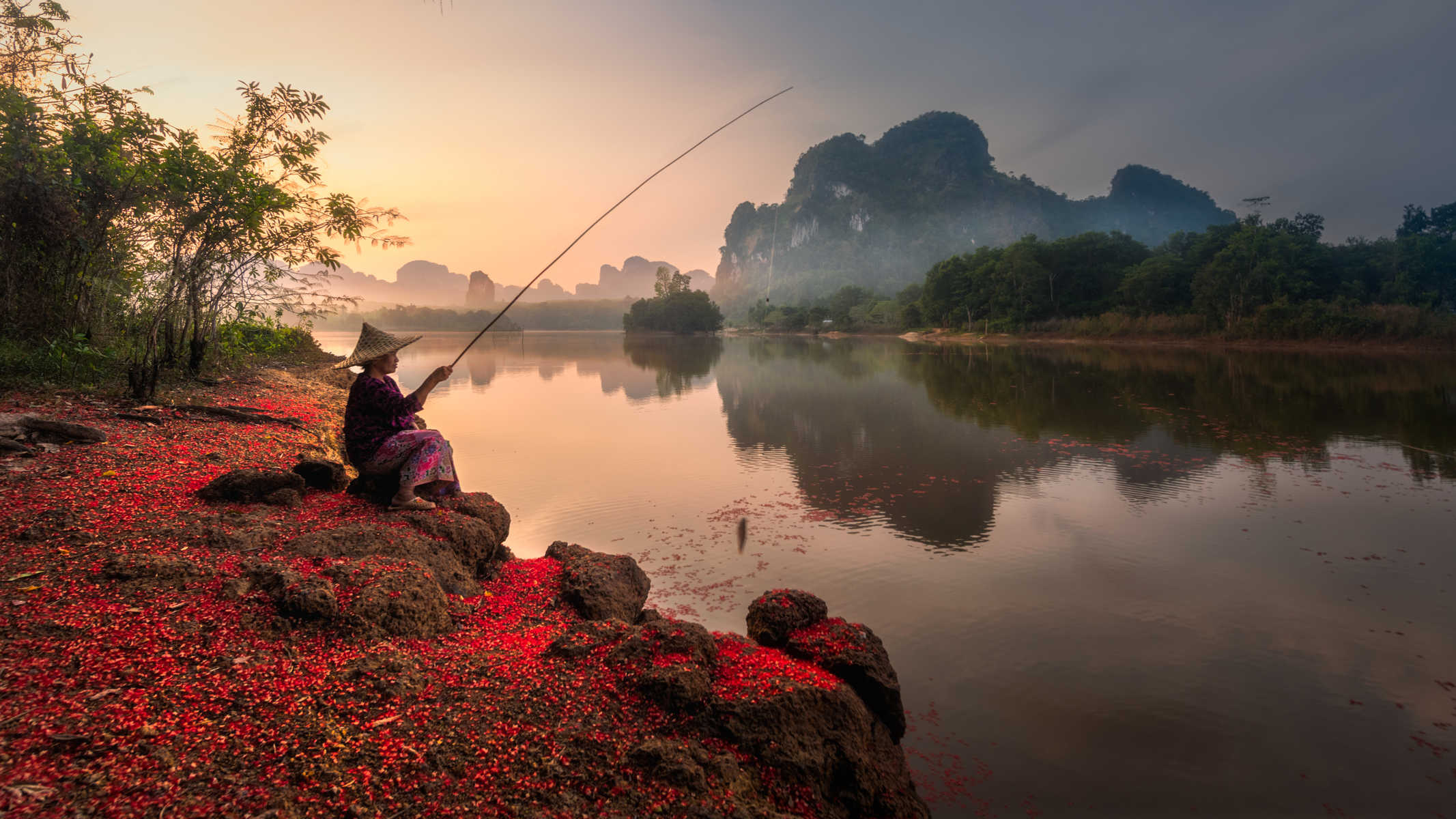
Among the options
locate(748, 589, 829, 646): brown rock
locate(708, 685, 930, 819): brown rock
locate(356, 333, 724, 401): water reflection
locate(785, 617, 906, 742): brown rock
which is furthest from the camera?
locate(356, 333, 724, 401): water reflection

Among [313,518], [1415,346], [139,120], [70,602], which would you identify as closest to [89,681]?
[70,602]

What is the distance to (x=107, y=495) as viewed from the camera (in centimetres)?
475

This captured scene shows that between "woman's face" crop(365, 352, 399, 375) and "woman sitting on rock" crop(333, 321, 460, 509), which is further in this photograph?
"woman's face" crop(365, 352, 399, 375)

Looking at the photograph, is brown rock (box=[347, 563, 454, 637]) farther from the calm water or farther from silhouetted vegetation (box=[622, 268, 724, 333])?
silhouetted vegetation (box=[622, 268, 724, 333])

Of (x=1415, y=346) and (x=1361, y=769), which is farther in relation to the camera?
(x=1415, y=346)

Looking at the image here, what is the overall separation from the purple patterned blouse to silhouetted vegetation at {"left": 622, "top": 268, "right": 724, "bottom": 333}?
99.3m

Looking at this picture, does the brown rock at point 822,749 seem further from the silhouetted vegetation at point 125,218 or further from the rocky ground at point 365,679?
the silhouetted vegetation at point 125,218

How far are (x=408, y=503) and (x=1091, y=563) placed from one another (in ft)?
22.3

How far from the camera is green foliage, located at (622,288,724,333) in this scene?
10450cm

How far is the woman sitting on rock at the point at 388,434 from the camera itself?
5.66m

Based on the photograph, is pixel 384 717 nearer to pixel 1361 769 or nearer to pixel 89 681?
pixel 89 681

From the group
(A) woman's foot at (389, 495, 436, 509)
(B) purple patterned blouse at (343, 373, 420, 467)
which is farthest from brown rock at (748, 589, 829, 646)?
(B) purple patterned blouse at (343, 373, 420, 467)

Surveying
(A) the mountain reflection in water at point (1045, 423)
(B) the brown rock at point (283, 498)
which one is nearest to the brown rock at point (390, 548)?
(B) the brown rock at point (283, 498)

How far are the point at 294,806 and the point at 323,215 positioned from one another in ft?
40.7
